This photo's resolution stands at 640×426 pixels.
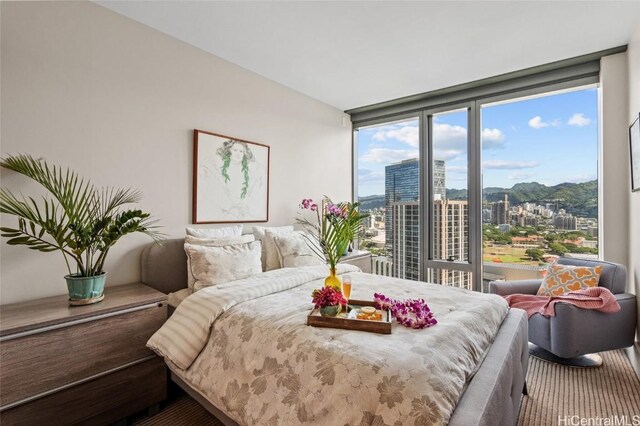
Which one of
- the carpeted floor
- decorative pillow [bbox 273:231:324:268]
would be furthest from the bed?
decorative pillow [bbox 273:231:324:268]

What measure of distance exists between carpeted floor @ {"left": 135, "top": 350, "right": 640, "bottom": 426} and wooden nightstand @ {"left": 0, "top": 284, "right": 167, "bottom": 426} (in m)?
0.20

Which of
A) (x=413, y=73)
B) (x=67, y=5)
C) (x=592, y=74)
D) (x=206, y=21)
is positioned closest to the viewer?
(x=67, y=5)

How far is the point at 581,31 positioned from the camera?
2535 millimetres

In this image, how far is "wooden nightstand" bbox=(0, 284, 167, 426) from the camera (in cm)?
147

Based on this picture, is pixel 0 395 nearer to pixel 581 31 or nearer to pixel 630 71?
pixel 581 31

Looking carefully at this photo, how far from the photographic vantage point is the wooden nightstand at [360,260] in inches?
145

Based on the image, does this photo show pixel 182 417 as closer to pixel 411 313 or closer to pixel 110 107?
pixel 411 313

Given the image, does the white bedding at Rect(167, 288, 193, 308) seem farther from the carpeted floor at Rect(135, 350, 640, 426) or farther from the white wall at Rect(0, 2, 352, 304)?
the carpeted floor at Rect(135, 350, 640, 426)

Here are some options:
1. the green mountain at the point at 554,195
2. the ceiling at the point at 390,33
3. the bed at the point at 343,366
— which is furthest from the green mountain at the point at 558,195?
the bed at the point at 343,366

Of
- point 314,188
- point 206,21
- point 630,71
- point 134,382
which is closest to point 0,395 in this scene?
point 134,382

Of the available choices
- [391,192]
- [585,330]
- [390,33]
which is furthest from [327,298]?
[391,192]

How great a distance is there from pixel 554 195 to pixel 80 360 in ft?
14.2

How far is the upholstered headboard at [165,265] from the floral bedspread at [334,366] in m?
0.77

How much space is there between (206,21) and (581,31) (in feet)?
9.97
